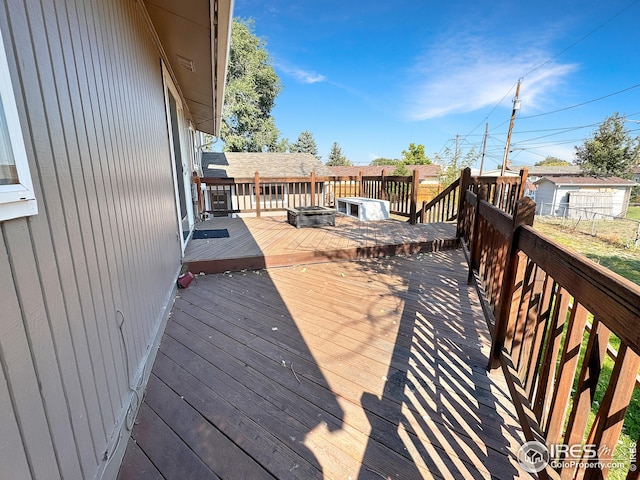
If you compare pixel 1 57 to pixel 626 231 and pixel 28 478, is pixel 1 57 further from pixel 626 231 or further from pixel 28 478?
pixel 626 231

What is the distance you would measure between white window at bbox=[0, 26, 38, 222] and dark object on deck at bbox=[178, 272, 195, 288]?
8.55ft

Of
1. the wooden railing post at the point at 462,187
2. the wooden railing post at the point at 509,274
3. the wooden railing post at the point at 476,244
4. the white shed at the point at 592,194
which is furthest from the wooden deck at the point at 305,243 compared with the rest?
the white shed at the point at 592,194

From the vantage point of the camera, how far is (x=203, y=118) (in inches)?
276

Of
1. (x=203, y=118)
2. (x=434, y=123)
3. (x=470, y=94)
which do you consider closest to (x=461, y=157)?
(x=470, y=94)

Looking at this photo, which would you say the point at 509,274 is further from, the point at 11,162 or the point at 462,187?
the point at 462,187

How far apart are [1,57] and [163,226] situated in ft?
7.26

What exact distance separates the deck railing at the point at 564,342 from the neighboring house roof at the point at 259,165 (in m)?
14.8

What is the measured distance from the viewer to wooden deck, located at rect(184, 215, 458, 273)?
3.79 m

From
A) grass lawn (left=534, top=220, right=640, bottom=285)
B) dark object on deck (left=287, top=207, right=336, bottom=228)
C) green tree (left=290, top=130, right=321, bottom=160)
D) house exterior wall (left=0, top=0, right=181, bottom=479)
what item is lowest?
grass lawn (left=534, top=220, right=640, bottom=285)

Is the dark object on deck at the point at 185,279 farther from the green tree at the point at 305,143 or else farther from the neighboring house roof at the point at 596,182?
the green tree at the point at 305,143

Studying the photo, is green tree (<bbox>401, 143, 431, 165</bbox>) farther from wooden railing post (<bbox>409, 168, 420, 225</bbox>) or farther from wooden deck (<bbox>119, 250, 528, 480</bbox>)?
wooden deck (<bbox>119, 250, 528, 480</bbox>)

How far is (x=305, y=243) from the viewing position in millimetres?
4477

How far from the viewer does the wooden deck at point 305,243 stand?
12.4 feet

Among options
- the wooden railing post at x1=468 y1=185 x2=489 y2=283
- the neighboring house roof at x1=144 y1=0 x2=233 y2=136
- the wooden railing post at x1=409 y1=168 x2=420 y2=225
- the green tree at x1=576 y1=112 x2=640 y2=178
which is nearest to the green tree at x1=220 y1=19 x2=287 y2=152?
the neighboring house roof at x1=144 y1=0 x2=233 y2=136
